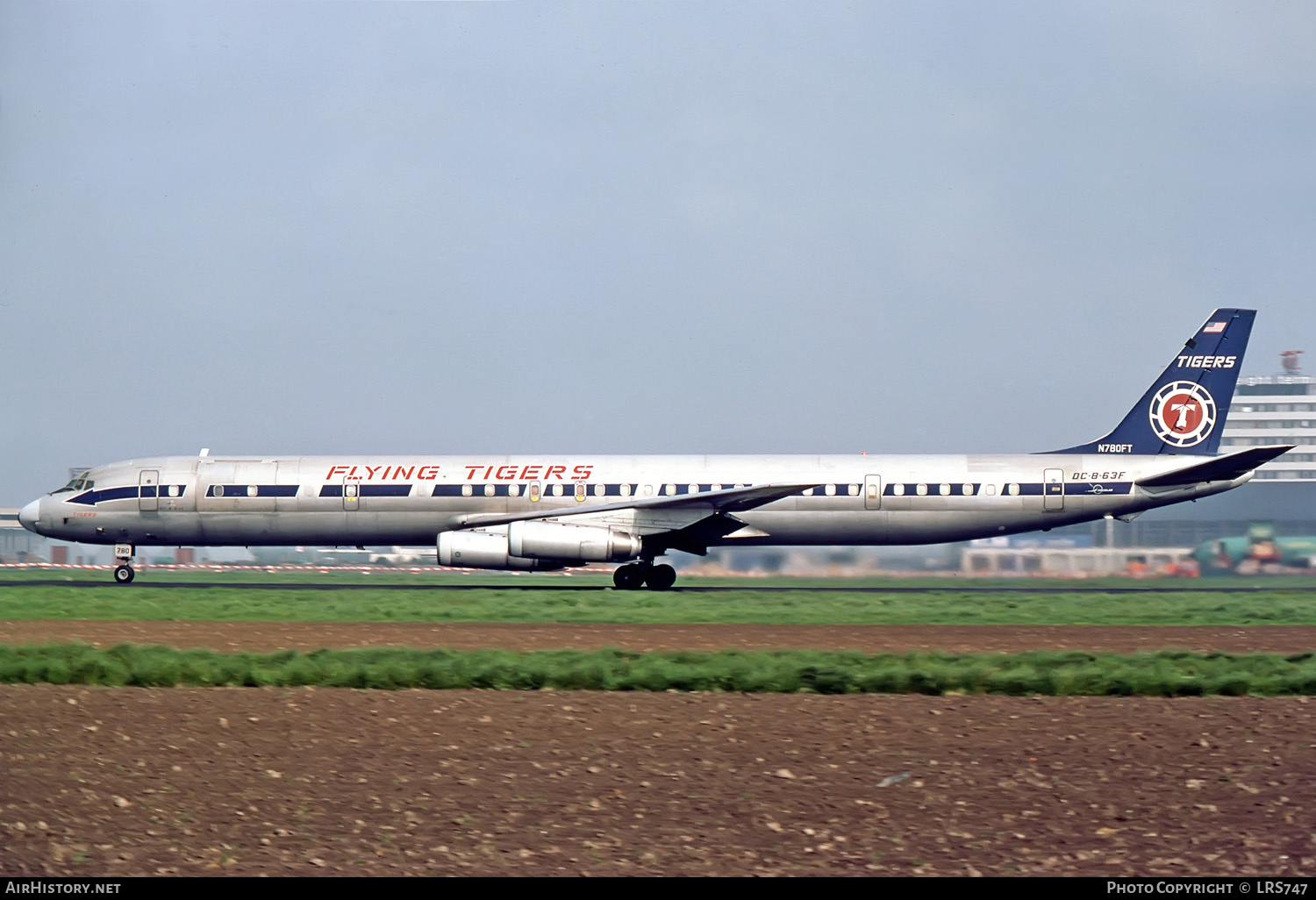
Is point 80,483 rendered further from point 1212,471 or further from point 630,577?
point 1212,471

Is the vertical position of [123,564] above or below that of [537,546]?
below

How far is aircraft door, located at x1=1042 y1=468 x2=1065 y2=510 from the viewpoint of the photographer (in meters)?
31.0

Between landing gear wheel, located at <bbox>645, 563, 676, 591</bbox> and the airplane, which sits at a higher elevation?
the airplane

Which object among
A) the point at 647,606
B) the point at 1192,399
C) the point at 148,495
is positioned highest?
the point at 1192,399

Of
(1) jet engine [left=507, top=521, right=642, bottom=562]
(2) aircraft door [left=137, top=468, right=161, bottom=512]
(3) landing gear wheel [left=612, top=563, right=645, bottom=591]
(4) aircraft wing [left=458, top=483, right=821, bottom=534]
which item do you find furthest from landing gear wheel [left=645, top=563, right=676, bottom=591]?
(2) aircraft door [left=137, top=468, right=161, bottom=512]

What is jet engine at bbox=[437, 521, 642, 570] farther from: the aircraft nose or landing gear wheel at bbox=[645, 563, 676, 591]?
the aircraft nose

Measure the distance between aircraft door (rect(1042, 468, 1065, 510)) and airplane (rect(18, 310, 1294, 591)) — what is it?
36mm

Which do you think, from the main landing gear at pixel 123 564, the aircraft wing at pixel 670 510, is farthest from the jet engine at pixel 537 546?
the main landing gear at pixel 123 564

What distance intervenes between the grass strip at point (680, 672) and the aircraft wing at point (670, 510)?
14.6 metres

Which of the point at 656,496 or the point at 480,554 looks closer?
the point at 480,554

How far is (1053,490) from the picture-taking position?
3106 cm

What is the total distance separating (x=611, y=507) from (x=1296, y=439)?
11370 centimetres

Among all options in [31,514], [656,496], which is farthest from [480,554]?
[31,514]

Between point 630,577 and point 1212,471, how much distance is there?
44.6ft
